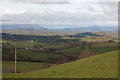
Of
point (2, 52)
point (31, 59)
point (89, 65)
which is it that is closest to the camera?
point (89, 65)

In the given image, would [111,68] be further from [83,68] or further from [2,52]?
[2,52]

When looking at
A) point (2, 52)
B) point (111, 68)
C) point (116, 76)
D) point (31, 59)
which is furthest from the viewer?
point (2, 52)

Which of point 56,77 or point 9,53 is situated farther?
point 9,53

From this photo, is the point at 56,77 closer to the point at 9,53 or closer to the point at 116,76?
the point at 116,76

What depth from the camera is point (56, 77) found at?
1556 centimetres

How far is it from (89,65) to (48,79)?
16.2 ft

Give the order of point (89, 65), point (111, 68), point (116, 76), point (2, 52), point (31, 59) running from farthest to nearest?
point (2, 52) → point (31, 59) → point (89, 65) → point (111, 68) → point (116, 76)

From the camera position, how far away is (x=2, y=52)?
5881 cm

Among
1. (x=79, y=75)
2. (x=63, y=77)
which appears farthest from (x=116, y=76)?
(x=63, y=77)

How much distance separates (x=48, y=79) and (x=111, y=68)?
579cm

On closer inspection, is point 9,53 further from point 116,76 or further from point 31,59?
point 116,76

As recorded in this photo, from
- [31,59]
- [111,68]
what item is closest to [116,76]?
[111,68]

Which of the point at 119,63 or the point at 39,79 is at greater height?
the point at 119,63

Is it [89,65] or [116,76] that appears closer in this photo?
[116,76]
